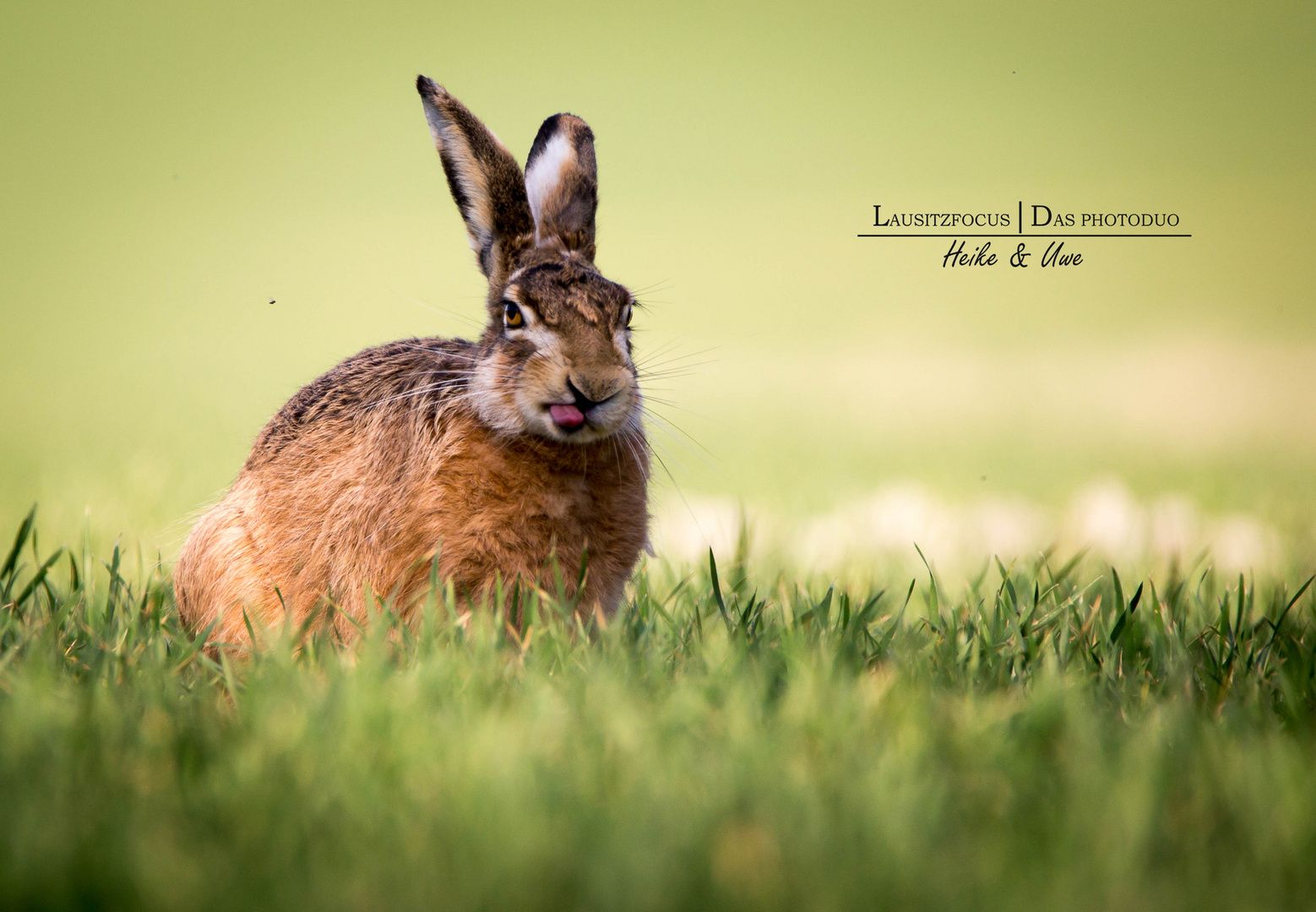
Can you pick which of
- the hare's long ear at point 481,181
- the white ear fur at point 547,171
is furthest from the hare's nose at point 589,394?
the white ear fur at point 547,171

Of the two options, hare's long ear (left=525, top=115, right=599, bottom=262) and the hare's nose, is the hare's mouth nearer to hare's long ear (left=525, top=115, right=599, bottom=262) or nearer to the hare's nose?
the hare's nose

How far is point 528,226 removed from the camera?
163 inches

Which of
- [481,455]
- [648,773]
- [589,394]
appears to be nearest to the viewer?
[648,773]

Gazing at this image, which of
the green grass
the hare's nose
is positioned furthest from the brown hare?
the green grass

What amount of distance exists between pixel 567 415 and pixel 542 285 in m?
0.54

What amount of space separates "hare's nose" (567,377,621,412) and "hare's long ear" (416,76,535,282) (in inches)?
32.2

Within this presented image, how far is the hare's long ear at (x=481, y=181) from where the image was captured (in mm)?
3943

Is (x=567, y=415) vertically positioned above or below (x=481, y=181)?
below

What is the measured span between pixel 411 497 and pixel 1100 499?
4.42 m

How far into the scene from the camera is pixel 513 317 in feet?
12.5

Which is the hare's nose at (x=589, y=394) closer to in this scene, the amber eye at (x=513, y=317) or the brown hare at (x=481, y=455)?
the brown hare at (x=481, y=455)

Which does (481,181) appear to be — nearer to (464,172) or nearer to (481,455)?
(464,172)

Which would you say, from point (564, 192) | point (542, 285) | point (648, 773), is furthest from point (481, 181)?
point (648, 773)

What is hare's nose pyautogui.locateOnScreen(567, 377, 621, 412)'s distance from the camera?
3473mm
